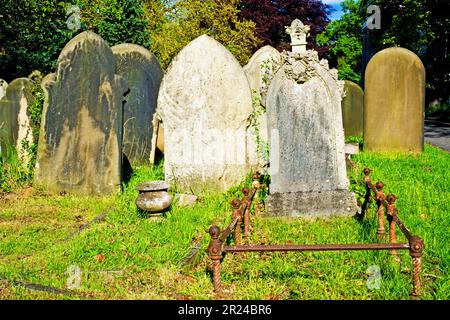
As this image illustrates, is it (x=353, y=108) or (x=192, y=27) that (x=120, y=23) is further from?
(x=353, y=108)

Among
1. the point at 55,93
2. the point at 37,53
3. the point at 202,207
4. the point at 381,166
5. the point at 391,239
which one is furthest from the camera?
the point at 37,53

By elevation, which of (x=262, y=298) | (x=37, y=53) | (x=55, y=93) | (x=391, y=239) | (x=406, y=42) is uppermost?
(x=406, y=42)

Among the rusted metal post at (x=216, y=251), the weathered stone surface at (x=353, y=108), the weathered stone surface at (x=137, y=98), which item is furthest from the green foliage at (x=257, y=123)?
the weathered stone surface at (x=353, y=108)

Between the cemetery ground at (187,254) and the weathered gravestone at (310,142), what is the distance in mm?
246

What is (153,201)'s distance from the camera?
244 inches

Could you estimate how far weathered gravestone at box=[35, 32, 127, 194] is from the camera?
7.72 m

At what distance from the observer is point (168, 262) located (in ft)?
15.1

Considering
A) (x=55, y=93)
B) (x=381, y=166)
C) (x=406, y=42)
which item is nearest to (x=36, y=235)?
(x=55, y=93)

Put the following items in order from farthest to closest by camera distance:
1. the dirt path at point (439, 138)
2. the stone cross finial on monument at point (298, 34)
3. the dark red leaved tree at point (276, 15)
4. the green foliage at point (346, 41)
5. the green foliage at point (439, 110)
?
the green foliage at point (346, 41) < the dark red leaved tree at point (276, 15) < the green foliage at point (439, 110) < the dirt path at point (439, 138) < the stone cross finial on monument at point (298, 34)

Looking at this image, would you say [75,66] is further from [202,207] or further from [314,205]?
[314,205]

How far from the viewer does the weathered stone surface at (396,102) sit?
34.9ft

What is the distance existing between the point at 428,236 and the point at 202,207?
300 cm

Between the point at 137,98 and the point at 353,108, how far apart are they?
630cm

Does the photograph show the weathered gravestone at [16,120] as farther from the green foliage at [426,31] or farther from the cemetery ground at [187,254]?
the green foliage at [426,31]
